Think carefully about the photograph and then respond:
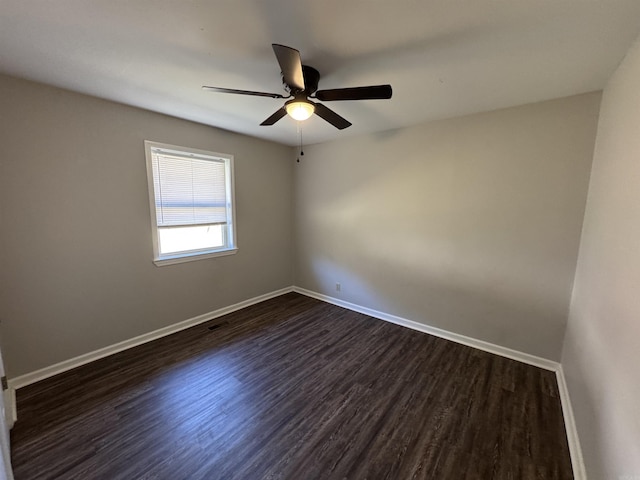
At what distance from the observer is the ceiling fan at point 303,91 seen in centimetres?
136

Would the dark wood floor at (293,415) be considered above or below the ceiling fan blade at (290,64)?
below

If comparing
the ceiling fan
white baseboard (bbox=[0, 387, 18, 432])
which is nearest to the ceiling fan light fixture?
the ceiling fan

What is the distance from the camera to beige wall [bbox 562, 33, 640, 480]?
1.16 meters

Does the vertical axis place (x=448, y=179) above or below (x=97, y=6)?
below

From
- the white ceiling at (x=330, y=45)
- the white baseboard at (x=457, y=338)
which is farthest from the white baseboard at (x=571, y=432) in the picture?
the white ceiling at (x=330, y=45)

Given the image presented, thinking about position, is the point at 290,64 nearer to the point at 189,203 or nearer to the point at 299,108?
the point at 299,108

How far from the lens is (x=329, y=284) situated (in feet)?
13.5

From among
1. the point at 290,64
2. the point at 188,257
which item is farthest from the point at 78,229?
the point at 290,64

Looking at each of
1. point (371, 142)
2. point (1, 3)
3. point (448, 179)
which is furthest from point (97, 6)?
point (448, 179)

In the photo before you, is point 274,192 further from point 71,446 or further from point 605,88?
point 605,88

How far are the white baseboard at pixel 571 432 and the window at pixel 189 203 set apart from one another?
3.74m

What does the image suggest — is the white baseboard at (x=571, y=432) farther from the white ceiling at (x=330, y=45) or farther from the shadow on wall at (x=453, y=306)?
the white ceiling at (x=330, y=45)

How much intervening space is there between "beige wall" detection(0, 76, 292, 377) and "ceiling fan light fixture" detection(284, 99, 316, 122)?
1858 millimetres

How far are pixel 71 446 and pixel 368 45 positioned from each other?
125 inches
